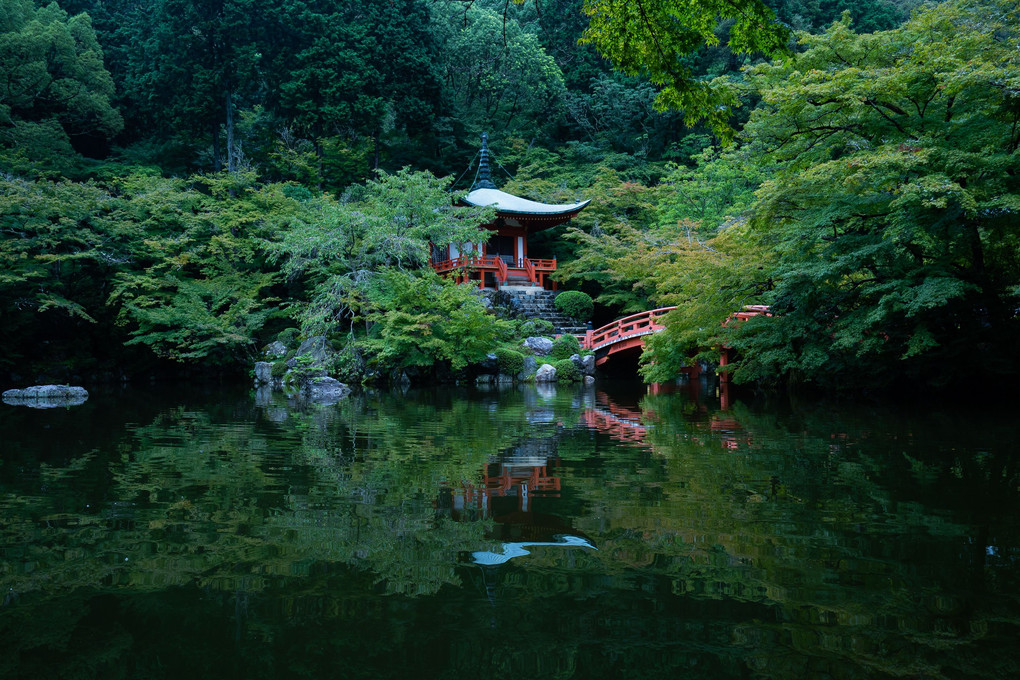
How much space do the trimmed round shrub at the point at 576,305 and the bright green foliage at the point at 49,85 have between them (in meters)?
16.8

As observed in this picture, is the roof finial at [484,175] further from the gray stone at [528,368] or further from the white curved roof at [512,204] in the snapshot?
the gray stone at [528,368]

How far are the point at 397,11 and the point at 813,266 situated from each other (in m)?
22.4

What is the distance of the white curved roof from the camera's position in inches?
898

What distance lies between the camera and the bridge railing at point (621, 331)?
721 inches

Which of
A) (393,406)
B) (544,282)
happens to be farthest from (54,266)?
(544,282)

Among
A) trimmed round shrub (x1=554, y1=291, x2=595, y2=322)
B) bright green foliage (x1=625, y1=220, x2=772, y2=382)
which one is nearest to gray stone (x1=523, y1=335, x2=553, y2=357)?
trimmed round shrub (x1=554, y1=291, x2=595, y2=322)

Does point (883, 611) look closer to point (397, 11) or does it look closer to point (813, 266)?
point (813, 266)

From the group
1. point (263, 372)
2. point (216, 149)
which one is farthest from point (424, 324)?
point (216, 149)

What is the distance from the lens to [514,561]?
313 cm

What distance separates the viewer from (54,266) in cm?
1734

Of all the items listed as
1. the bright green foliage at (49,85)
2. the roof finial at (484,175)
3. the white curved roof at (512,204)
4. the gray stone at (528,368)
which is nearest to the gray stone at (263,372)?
the gray stone at (528,368)

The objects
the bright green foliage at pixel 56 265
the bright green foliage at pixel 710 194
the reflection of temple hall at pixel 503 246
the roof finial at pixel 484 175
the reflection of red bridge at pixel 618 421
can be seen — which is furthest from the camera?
the roof finial at pixel 484 175

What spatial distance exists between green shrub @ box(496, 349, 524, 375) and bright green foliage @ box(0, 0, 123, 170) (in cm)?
1530

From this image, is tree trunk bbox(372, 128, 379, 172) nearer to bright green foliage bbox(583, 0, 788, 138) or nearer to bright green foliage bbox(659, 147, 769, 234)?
bright green foliage bbox(659, 147, 769, 234)
